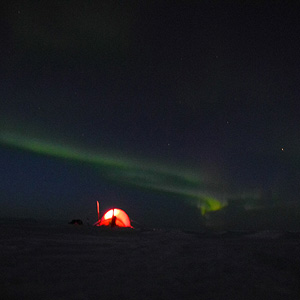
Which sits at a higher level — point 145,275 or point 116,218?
point 145,275

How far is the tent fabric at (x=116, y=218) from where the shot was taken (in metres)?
17.7

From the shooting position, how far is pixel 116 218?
A: 17.7 metres

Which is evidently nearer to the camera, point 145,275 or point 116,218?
point 145,275

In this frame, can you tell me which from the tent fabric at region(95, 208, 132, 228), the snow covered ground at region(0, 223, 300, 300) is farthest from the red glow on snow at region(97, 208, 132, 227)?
Answer: the snow covered ground at region(0, 223, 300, 300)

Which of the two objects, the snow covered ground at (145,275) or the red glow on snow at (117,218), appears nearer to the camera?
the snow covered ground at (145,275)

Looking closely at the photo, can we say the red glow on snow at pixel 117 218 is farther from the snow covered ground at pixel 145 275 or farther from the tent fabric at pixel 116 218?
the snow covered ground at pixel 145 275

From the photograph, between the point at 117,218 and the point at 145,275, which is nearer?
the point at 145,275

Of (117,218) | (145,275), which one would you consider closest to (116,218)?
(117,218)

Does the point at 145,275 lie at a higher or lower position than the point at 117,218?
higher

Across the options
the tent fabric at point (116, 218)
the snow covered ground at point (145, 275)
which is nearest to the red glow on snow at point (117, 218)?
the tent fabric at point (116, 218)

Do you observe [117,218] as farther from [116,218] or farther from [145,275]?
[145,275]

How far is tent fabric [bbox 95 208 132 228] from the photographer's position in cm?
1772

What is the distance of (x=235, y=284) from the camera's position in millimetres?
2867

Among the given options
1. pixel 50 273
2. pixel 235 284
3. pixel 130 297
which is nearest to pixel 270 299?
pixel 235 284
